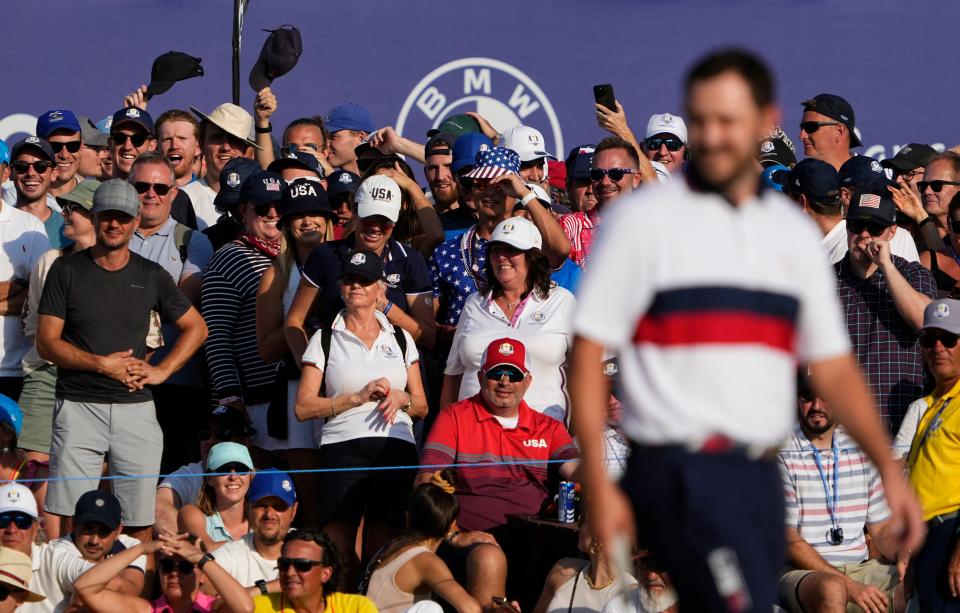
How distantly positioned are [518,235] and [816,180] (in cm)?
176

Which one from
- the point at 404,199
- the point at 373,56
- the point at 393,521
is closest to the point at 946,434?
the point at 393,521

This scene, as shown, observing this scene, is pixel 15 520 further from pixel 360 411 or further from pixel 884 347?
pixel 884 347

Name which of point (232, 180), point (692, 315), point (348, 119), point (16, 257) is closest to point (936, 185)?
point (348, 119)

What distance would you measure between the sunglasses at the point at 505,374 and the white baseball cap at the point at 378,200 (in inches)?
44.4

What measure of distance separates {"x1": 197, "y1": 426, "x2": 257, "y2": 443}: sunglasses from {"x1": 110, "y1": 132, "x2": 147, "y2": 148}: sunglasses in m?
2.68

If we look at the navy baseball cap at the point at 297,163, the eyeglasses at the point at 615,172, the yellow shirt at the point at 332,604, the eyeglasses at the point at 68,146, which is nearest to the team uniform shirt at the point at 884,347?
the eyeglasses at the point at 615,172

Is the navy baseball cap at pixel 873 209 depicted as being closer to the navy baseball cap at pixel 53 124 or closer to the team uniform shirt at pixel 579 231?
the team uniform shirt at pixel 579 231

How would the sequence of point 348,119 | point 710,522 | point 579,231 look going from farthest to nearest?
point 348,119 → point 579,231 → point 710,522

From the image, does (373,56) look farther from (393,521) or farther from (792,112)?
(393,521)

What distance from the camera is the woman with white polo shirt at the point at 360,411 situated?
26.8 ft

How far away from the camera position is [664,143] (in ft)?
33.8

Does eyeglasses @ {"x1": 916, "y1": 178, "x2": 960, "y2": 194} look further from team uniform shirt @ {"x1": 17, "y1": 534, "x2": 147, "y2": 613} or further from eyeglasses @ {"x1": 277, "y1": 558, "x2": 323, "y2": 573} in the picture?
team uniform shirt @ {"x1": 17, "y1": 534, "x2": 147, "y2": 613}

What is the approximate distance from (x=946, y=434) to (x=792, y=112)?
485cm

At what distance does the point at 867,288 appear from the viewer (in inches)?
327
